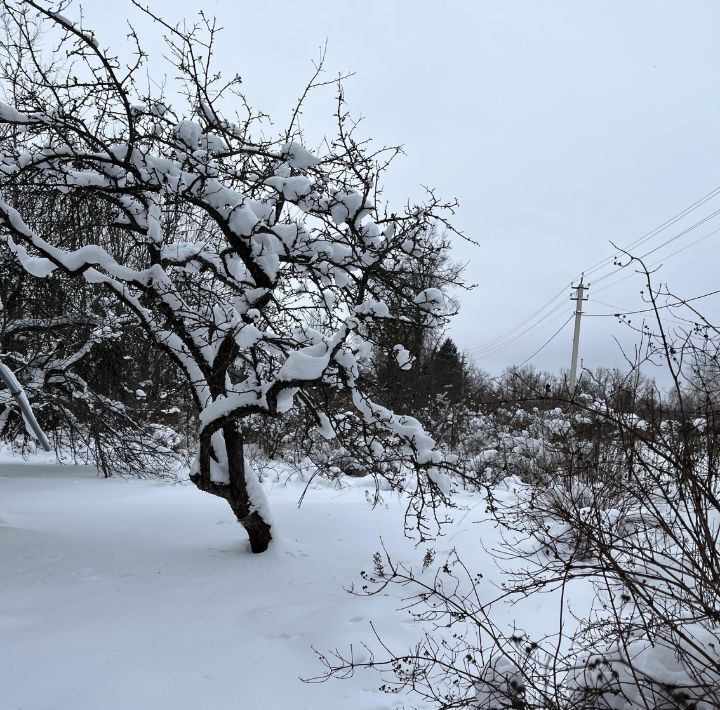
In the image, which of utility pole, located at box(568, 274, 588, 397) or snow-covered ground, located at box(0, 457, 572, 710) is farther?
utility pole, located at box(568, 274, 588, 397)

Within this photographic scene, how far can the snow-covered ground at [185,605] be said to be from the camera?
3418 millimetres

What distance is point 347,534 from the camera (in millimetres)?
6402

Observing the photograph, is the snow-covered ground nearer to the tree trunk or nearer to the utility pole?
the tree trunk

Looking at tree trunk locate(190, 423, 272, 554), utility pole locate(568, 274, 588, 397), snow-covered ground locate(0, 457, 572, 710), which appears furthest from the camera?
utility pole locate(568, 274, 588, 397)

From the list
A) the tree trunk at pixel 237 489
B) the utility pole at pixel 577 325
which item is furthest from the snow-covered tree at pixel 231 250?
the utility pole at pixel 577 325

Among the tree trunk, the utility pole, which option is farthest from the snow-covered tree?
the utility pole

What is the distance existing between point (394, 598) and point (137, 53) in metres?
5.07

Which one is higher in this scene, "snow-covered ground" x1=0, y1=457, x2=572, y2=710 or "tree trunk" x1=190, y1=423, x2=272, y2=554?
"tree trunk" x1=190, y1=423, x2=272, y2=554

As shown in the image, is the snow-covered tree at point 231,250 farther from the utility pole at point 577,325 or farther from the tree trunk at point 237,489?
the utility pole at point 577,325

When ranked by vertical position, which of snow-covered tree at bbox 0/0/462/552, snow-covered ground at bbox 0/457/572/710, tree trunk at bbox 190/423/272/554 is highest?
snow-covered tree at bbox 0/0/462/552

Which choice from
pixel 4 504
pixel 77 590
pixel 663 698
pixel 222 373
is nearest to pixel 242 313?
pixel 222 373

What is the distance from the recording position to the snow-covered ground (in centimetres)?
342

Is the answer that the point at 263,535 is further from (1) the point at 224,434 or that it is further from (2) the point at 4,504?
(2) the point at 4,504

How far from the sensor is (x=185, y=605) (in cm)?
452
